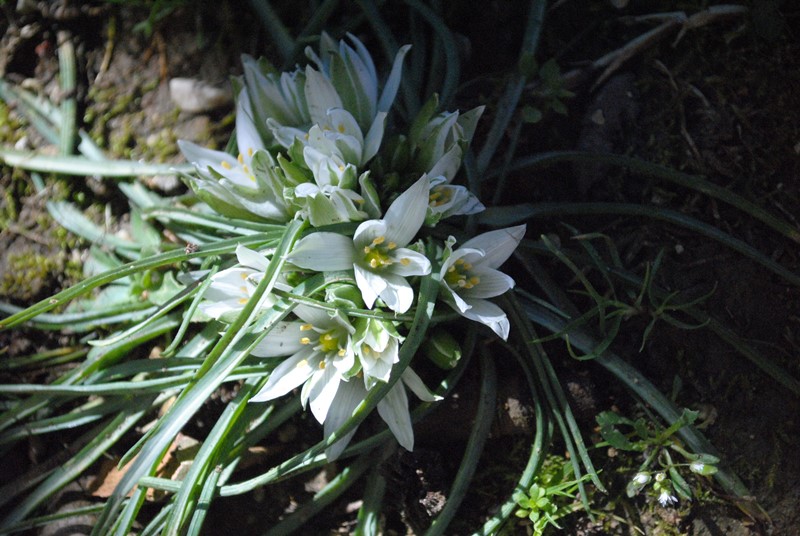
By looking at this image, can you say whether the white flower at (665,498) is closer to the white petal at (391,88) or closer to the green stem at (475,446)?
the green stem at (475,446)

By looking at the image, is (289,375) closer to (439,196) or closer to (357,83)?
(439,196)

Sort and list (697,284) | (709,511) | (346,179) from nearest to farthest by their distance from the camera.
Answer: (346,179), (709,511), (697,284)

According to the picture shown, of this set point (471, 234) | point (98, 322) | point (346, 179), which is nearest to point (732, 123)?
point (471, 234)

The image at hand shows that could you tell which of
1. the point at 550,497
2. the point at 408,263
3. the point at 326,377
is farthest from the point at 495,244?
the point at 550,497

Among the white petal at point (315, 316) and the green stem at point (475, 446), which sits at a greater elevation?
the white petal at point (315, 316)

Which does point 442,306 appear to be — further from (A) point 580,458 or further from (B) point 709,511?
(B) point 709,511

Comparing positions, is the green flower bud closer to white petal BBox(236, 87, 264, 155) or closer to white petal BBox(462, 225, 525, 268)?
white petal BBox(462, 225, 525, 268)

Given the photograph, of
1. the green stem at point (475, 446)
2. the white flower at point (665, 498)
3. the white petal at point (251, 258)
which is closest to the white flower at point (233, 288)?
the white petal at point (251, 258)

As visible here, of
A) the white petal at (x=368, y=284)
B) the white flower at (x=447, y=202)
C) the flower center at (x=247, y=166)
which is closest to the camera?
the white petal at (x=368, y=284)

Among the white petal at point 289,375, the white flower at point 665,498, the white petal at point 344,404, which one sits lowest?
the white flower at point 665,498
